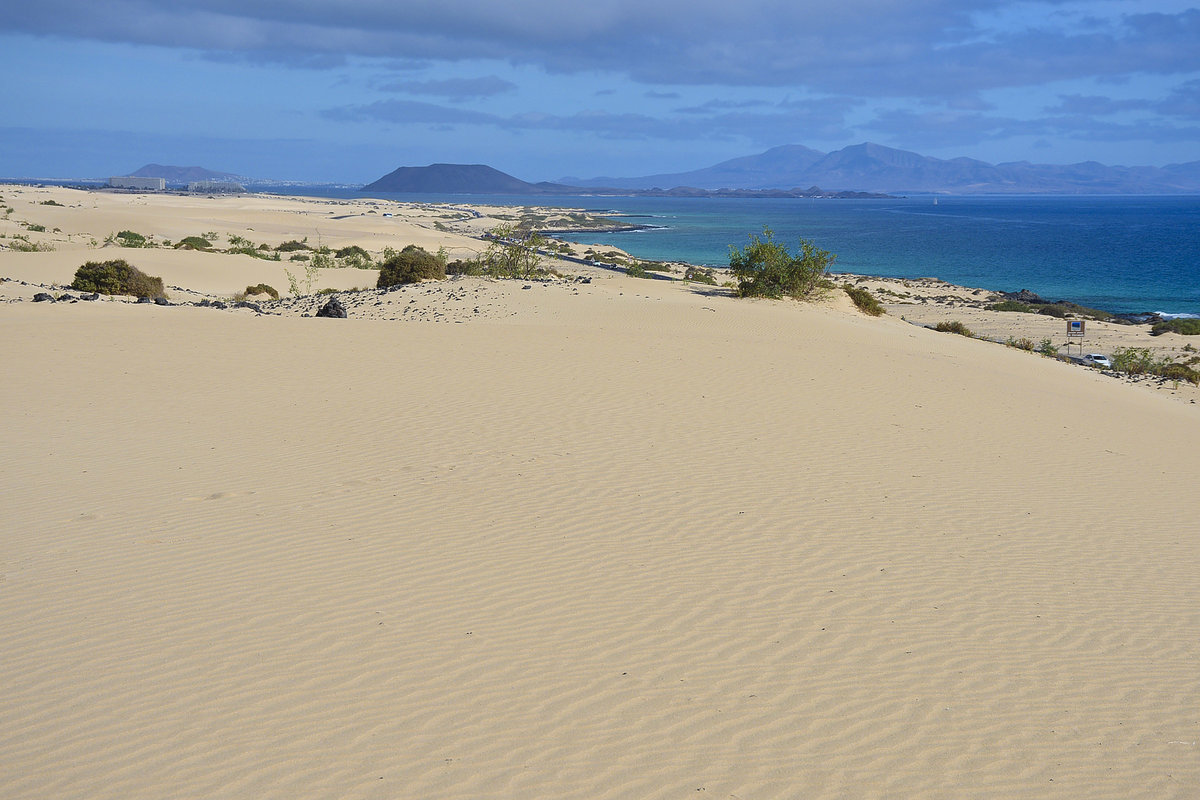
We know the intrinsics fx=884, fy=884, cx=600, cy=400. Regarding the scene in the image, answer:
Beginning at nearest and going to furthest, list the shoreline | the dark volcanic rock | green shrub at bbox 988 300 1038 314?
the dark volcanic rock
the shoreline
green shrub at bbox 988 300 1038 314

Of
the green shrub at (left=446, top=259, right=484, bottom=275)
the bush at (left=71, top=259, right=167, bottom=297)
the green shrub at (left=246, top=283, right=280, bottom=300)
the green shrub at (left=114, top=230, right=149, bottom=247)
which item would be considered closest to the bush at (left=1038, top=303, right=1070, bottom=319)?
the green shrub at (left=446, top=259, right=484, bottom=275)

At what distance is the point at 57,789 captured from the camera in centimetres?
397

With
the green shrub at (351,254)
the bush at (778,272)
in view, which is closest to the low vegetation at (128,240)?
the green shrub at (351,254)

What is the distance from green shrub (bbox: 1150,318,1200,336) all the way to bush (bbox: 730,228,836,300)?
13549mm

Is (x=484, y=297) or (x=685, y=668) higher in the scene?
(x=484, y=297)

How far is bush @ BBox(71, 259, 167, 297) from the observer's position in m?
21.8

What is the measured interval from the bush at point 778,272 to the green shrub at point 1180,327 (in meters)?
13.5

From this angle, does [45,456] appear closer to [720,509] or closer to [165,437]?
[165,437]

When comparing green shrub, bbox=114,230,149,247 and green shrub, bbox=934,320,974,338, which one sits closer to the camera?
green shrub, bbox=934,320,974,338

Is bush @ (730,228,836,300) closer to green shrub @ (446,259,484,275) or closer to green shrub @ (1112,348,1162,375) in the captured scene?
green shrub @ (1112,348,1162,375)

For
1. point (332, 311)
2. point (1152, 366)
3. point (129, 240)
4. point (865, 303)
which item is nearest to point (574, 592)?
point (332, 311)

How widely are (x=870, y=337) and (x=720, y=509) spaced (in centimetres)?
1316

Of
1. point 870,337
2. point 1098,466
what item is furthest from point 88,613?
point 870,337

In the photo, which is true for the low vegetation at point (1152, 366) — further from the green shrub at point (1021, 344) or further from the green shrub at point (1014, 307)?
the green shrub at point (1014, 307)
